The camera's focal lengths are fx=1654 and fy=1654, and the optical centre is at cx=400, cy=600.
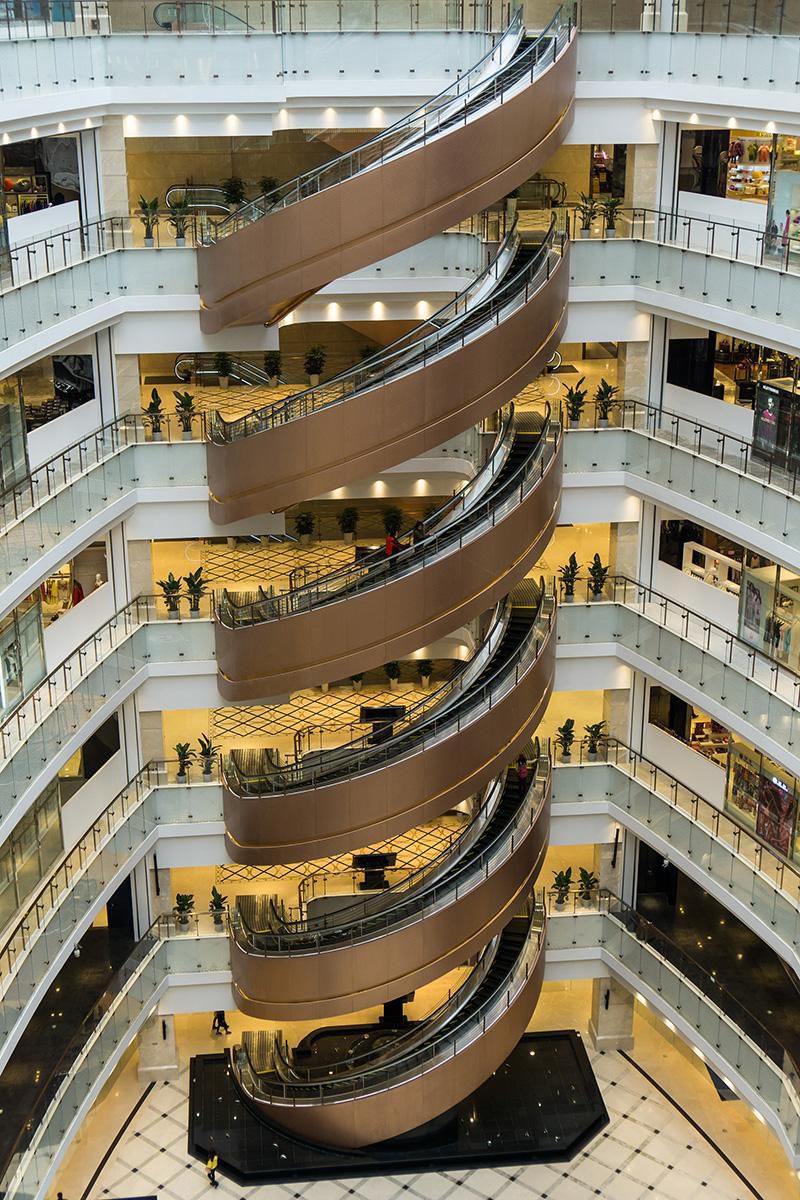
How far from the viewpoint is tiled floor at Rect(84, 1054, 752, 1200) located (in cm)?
2289

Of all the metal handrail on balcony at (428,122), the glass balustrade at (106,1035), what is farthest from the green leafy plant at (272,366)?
the glass balustrade at (106,1035)

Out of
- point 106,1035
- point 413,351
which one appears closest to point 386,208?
point 413,351

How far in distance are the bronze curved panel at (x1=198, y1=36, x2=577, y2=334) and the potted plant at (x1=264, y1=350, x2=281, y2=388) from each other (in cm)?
466

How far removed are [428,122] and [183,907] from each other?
1157 centimetres

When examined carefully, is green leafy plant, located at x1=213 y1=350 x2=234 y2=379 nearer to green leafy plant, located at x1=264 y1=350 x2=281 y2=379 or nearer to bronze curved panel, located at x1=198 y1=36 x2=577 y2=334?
green leafy plant, located at x1=264 y1=350 x2=281 y2=379

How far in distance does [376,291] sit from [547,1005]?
12.0 m

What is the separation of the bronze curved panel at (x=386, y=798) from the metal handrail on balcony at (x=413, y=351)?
459 centimetres

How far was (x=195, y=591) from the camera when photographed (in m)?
23.0

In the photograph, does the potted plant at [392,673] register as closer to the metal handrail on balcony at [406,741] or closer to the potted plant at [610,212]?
the metal handrail on balcony at [406,741]

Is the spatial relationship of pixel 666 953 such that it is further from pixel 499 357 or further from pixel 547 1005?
pixel 499 357

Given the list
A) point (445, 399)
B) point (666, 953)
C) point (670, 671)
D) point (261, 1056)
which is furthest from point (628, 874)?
point (445, 399)

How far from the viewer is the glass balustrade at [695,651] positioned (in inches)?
822

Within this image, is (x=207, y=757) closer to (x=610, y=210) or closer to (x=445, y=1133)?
(x=445, y=1133)

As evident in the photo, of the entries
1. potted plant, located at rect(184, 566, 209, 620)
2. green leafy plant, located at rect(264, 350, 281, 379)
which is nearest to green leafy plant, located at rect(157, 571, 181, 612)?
potted plant, located at rect(184, 566, 209, 620)
